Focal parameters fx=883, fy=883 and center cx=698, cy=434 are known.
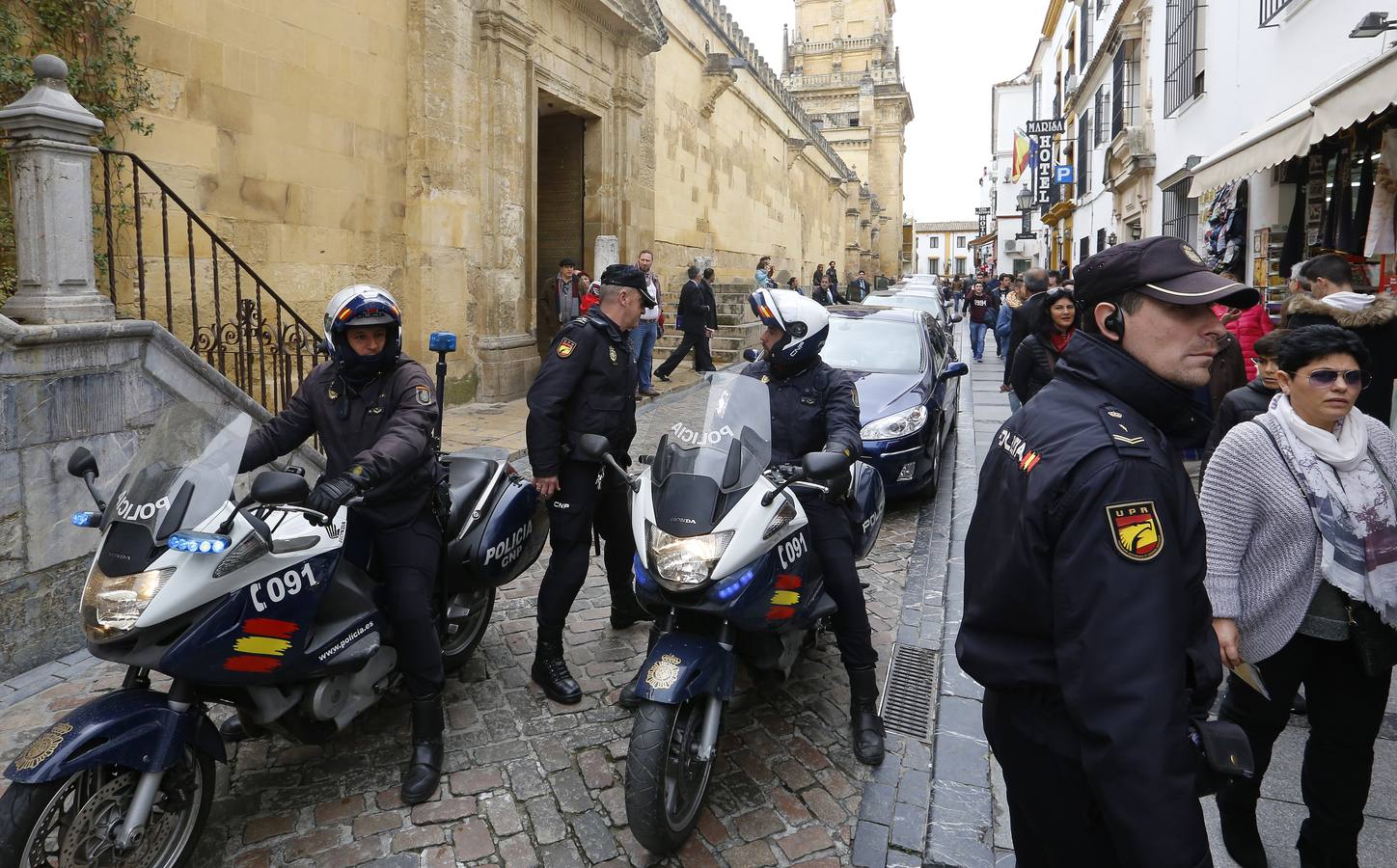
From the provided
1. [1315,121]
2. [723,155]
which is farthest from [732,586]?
[723,155]

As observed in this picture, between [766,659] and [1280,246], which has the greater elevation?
[1280,246]

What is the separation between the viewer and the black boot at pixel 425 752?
321cm

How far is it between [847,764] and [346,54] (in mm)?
8372

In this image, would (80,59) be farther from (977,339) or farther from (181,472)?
(977,339)

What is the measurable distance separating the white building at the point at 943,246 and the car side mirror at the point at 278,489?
346 feet

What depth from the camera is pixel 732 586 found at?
9.67ft

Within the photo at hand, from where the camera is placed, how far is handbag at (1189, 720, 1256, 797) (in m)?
1.64

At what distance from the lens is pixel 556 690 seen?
3963 mm

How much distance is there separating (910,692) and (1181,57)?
1179 cm

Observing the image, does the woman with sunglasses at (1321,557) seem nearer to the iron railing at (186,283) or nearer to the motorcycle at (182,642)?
the motorcycle at (182,642)

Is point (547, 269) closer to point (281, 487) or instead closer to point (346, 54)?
point (346, 54)

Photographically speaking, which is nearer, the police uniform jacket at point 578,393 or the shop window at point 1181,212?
the police uniform jacket at point 578,393

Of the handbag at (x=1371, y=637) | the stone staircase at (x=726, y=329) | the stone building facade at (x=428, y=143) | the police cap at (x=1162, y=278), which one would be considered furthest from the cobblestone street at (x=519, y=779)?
the stone staircase at (x=726, y=329)

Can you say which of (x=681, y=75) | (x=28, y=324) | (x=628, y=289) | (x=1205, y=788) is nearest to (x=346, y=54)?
(x=28, y=324)
